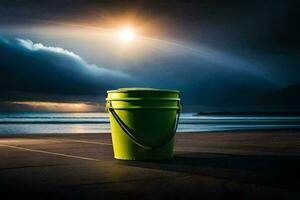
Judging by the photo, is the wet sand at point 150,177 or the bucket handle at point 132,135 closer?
the wet sand at point 150,177

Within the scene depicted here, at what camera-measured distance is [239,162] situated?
7.11 m

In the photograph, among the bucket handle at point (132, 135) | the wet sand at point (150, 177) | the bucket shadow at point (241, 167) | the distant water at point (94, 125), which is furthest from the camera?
the distant water at point (94, 125)

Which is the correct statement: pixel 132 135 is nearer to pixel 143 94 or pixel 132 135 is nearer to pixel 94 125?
pixel 143 94

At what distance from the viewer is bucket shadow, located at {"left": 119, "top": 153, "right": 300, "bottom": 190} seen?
5.32 meters

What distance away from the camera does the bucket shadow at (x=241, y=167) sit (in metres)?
5.32

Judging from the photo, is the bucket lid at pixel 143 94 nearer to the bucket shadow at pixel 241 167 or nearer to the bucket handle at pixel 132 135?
the bucket handle at pixel 132 135

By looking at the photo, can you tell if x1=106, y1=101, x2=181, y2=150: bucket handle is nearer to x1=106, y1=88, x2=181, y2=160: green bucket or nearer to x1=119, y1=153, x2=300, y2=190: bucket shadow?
x1=106, y1=88, x2=181, y2=160: green bucket

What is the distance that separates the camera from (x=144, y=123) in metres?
7.50

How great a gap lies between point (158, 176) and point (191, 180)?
0.45 meters

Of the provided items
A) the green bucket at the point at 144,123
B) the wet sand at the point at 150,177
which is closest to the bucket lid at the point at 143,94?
the green bucket at the point at 144,123

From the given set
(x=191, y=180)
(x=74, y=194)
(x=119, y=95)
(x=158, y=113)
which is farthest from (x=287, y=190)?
(x=119, y=95)

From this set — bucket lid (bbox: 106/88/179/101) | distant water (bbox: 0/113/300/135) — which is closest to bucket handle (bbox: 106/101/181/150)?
bucket lid (bbox: 106/88/179/101)

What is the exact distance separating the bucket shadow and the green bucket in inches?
12.5

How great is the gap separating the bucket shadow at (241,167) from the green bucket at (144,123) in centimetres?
32
